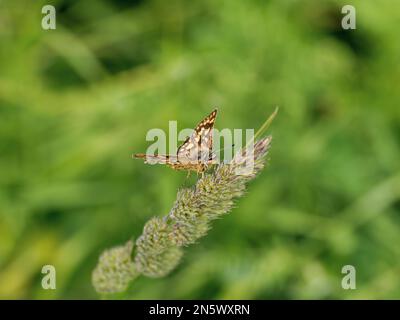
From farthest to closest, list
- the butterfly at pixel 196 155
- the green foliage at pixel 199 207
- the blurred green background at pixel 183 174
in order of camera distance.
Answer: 1. the blurred green background at pixel 183 174
2. the butterfly at pixel 196 155
3. the green foliage at pixel 199 207

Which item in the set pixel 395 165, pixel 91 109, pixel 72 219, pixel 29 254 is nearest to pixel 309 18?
pixel 395 165

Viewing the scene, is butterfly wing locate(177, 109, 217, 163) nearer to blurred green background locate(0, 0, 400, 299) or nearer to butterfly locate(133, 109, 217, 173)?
butterfly locate(133, 109, 217, 173)

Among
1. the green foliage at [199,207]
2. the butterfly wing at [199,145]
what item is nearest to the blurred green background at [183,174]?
the butterfly wing at [199,145]

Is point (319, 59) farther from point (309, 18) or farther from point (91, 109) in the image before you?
point (91, 109)

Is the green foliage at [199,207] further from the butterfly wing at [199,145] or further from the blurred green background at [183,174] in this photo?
the blurred green background at [183,174]

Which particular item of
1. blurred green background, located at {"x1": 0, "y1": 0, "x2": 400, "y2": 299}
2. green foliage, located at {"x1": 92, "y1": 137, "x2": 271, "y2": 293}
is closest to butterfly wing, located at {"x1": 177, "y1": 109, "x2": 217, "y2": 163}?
green foliage, located at {"x1": 92, "y1": 137, "x2": 271, "y2": 293}

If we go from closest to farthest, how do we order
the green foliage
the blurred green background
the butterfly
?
the green foliage → the butterfly → the blurred green background

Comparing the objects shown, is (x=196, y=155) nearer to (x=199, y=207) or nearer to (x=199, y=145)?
(x=199, y=145)
